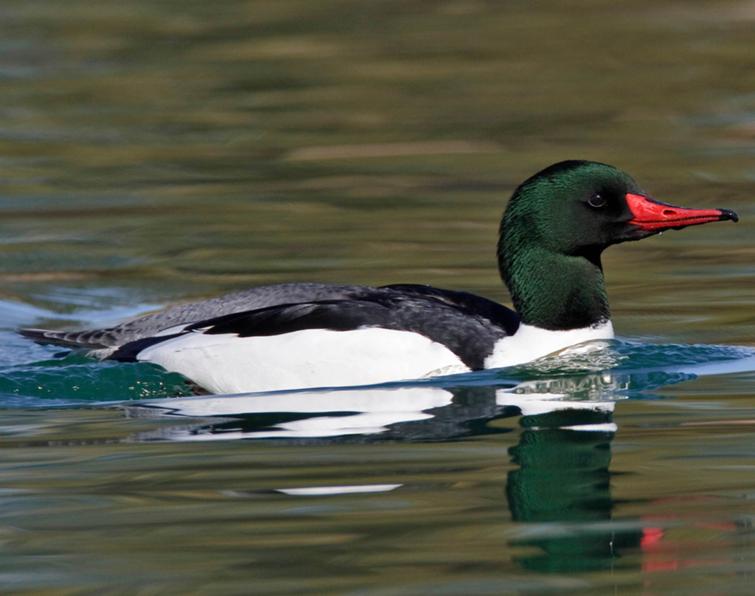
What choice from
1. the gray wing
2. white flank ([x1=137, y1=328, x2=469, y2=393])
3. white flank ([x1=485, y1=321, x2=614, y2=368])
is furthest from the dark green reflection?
the gray wing

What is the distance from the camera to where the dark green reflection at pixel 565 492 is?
18.5 ft

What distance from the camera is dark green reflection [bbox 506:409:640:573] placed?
5.65 m

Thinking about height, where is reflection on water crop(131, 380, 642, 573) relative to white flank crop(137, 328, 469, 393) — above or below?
below

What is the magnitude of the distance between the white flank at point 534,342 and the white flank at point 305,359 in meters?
0.21

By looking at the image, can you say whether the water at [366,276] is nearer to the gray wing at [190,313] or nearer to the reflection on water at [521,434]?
the reflection on water at [521,434]

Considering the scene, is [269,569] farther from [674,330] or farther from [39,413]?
[674,330]

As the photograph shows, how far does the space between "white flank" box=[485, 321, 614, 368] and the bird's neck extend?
3 cm

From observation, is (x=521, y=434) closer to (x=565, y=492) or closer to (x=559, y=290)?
(x=565, y=492)

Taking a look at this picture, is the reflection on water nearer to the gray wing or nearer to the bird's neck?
the bird's neck

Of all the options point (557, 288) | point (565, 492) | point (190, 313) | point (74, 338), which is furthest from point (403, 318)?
point (565, 492)

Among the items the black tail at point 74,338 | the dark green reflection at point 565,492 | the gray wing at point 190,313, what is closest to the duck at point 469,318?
the gray wing at point 190,313

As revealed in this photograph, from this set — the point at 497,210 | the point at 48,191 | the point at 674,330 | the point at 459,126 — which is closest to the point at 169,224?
the point at 48,191

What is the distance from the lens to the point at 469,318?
8.71 m

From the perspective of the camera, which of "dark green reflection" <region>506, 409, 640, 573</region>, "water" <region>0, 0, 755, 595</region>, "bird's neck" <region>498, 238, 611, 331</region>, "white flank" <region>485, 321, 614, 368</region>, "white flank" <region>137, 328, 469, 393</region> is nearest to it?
"dark green reflection" <region>506, 409, 640, 573</region>
